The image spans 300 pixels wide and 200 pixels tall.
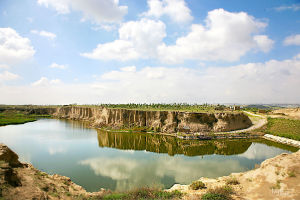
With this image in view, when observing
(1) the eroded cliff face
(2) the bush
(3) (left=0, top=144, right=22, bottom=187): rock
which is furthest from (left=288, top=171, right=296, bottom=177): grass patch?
(1) the eroded cliff face

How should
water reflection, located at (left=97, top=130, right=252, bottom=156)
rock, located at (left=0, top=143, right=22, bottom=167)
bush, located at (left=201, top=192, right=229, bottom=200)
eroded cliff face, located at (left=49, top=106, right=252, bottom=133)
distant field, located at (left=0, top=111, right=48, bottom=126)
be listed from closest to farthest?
bush, located at (left=201, top=192, right=229, bottom=200)
rock, located at (left=0, top=143, right=22, bottom=167)
water reflection, located at (left=97, top=130, right=252, bottom=156)
eroded cliff face, located at (left=49, top=106, right=252, bottom=133)
distant field, located at (left=0, top=111, right=48, bottom=126)

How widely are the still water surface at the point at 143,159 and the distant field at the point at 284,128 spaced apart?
4573mm

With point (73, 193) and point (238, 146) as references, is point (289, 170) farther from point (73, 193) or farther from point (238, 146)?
point (238, 146)

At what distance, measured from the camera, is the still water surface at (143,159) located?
615 inches

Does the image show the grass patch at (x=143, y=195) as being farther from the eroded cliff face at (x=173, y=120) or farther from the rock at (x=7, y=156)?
the eroded cliff face at (x=173, y=120)

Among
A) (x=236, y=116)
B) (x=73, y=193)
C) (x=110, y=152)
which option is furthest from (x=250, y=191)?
(x=236, y=116)

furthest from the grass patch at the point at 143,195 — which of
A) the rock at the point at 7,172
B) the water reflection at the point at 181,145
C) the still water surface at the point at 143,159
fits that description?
the water reflection at the point at 181,145

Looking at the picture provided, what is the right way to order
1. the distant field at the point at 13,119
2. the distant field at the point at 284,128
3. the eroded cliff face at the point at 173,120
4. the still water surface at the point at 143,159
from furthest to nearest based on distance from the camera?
1. the distant field at the point at 13,119
2. the eroded cliff face at the point at 173,120
3. the distant field at the point at 284,128
4. the still water surface at the point at 143,159

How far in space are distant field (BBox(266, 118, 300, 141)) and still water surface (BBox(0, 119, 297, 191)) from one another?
457cm

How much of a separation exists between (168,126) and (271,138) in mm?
21267

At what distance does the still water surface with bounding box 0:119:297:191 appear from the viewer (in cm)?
1563

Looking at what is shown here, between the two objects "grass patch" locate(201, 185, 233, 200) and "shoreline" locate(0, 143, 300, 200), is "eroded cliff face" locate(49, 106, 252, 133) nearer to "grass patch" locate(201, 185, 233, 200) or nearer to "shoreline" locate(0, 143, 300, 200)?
"shoreline" locate(0, 143, 300, 200)

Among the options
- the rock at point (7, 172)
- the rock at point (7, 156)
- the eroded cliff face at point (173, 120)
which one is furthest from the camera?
the eroded cliff face at point (173, 120)

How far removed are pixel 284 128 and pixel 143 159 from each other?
33189 mm
